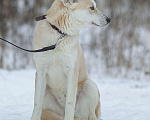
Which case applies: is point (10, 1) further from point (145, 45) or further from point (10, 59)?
point (145, 45)

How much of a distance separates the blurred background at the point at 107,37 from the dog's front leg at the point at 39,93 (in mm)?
4219

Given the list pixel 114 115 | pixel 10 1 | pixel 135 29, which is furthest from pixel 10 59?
pixel 114 115

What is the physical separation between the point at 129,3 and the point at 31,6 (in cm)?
325

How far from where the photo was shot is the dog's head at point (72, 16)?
9.77 ft

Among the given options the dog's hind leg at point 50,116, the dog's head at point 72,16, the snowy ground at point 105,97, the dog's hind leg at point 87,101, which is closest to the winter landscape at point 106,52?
the snowy ground at point 105,97

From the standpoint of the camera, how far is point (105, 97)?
524cm

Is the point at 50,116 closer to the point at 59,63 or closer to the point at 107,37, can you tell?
the point at 59,63

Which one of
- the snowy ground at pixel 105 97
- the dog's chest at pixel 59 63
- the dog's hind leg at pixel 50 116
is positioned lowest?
the snowy ground at pixel 105 97

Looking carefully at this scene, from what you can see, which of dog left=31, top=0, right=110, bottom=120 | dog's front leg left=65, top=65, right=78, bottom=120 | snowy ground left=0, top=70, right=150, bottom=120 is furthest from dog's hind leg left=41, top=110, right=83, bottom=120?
snowy ground left=0, top=70, right=150, bottom=120

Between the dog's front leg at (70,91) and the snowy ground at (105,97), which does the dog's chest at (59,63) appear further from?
the snowy ground at (105,97)

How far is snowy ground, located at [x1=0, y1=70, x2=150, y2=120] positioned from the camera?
12.5 ft

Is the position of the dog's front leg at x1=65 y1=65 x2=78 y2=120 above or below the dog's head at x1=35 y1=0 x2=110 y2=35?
below

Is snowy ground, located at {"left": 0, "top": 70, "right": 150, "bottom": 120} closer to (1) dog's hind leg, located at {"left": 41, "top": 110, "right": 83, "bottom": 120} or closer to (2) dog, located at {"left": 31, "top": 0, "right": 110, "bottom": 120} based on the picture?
(1) dog's hind leg, located at {"left": 41, "top": 110, "right": 83, "bottom": 120}

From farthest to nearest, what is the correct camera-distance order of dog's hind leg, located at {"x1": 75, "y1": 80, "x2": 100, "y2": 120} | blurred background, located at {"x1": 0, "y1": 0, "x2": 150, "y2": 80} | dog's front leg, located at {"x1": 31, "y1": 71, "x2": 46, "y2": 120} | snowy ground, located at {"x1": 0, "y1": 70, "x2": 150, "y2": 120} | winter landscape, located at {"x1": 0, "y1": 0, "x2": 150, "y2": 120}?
blurred background, located at {"x1": 0, "y1": 0, "x2": 150, "y2": 80}, winter landscape, located at {"x1": 0, "y1": 0, "x2": 150, "y2": 120}, snowy ground, located at {"x1": 0, "y1": 70, "x2": 150, "y2": 120}, dog's hind leg, located at {"x1": 75, "y1": 80, "x2": 100, "y2": 120}, dog's front leg, located at {"x1": 31, "y1": 71, "x2": 46, "y2": 120}
